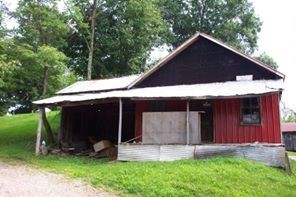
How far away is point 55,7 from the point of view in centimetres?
3136

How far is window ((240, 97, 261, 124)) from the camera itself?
20047 millimetres

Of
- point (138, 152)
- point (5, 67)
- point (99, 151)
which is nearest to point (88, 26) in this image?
point (5, 67)

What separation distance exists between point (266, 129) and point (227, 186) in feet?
22.1

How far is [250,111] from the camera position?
20219 millimetres

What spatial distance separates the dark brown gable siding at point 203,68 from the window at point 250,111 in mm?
1714

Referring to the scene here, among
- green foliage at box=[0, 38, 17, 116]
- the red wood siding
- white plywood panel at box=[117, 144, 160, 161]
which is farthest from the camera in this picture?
green foliage at box=[0, 38, 17, 116]

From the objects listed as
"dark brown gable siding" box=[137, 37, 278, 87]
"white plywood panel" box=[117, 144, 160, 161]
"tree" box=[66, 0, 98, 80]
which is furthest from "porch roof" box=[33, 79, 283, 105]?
"tree" box=[66, 0, 98, 80]

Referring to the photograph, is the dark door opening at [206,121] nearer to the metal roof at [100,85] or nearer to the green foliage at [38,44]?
the metal roof at [100,85]

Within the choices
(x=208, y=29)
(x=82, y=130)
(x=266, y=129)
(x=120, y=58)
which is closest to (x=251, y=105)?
(x=266, y=129)

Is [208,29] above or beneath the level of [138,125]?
above

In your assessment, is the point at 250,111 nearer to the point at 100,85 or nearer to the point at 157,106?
the point at 157,106

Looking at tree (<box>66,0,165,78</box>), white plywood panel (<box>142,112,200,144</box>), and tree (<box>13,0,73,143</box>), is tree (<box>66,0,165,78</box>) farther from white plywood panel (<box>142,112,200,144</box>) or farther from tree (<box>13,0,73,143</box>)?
white plywood panel (<box>142,112,200,144</box>)

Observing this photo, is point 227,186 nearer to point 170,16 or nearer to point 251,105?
point 251,105

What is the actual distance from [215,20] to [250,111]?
26.3m
